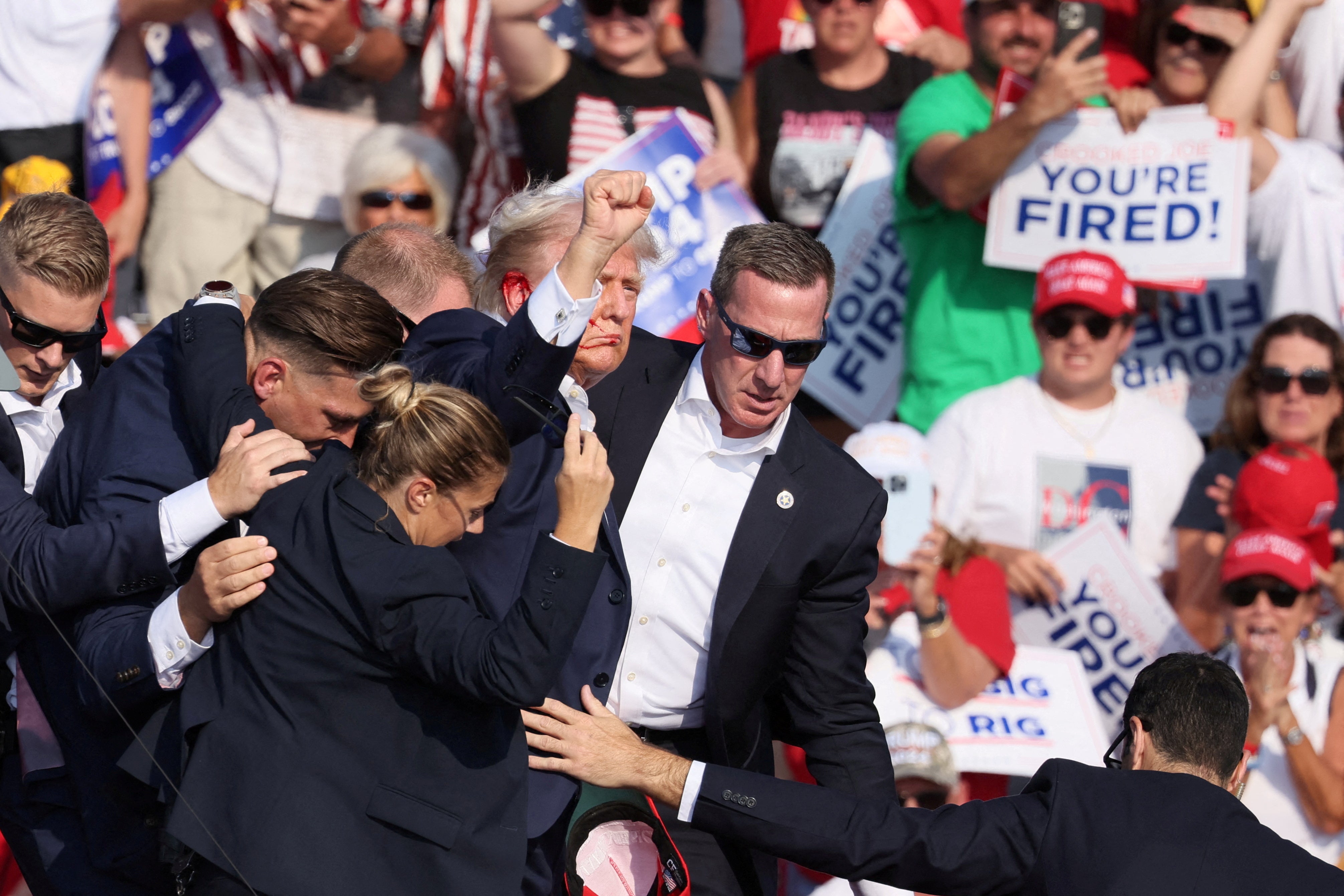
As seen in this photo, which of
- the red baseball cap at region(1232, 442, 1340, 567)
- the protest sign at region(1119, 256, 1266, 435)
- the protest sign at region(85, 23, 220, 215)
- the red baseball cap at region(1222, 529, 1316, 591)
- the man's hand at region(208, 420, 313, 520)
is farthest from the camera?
the protest sign at region(1119, 256, 1266, 435)

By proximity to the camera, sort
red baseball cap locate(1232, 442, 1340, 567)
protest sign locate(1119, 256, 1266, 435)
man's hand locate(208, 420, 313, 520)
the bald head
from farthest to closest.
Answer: protest sign locate(1119, 256, 1266, 435)
red baseball cap locate(1232, 442, 1340, 567)
the bald head
man's hand locate(208, 420, 313, 520)

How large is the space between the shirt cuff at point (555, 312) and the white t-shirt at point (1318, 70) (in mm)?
5003

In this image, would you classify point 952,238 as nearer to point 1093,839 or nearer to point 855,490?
point 855,490

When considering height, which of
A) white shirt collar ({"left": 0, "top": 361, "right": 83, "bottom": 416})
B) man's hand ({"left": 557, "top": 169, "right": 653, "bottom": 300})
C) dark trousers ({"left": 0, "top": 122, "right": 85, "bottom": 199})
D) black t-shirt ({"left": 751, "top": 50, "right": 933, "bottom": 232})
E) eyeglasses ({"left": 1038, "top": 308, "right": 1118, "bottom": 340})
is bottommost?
eyeglasses ({"left": 1038, "top": 308, "right": 1118, "bottom": 340})

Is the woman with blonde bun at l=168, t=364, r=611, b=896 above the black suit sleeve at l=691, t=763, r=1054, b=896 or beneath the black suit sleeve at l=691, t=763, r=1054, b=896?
above

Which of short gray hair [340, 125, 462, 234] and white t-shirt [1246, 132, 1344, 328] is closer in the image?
short gray hair [340, 125, 462, 234]

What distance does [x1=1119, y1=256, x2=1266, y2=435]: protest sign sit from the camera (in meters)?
6.92

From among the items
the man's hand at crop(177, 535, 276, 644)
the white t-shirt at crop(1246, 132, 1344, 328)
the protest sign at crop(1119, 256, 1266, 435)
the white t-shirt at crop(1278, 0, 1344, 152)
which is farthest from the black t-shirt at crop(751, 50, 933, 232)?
the man's hand at crop(177, 535, 276, 644)

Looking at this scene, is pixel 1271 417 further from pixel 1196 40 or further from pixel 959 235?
pixel 1196 40

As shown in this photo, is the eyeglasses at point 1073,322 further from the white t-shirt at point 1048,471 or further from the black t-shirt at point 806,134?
the black t-shirt at point 806,134

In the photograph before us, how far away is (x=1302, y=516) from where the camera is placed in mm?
6012

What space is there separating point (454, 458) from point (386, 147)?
137 inches

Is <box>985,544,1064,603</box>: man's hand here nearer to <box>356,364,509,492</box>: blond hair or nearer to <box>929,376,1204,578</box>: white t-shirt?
<box>929,376,1204,578</box>: white t-shirt

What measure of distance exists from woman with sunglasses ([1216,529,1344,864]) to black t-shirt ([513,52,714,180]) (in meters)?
2.68
